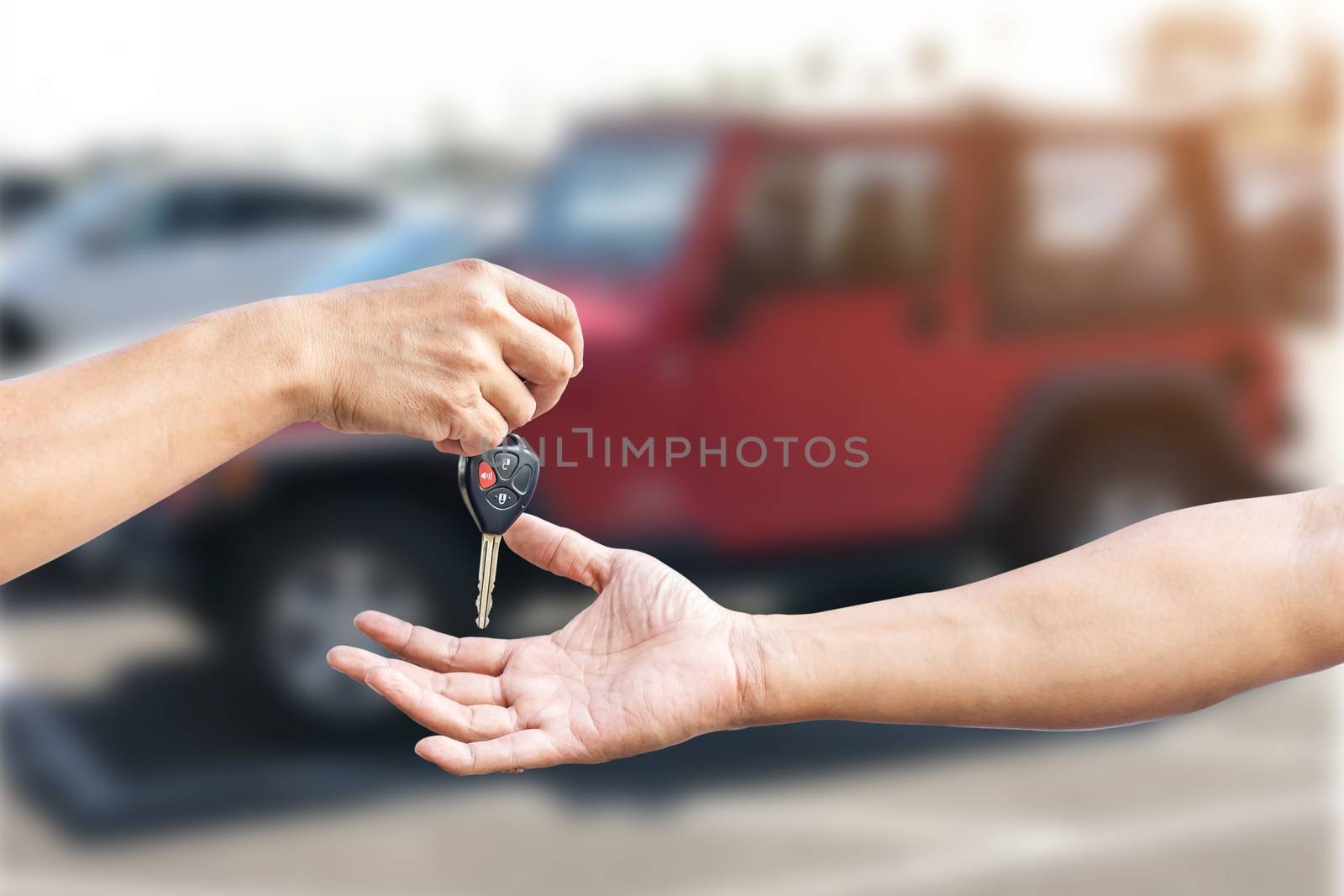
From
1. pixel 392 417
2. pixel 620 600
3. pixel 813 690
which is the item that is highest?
pixel 392 417

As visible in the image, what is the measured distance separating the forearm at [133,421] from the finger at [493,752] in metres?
0.31

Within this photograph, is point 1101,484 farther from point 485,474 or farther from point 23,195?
point 23,195

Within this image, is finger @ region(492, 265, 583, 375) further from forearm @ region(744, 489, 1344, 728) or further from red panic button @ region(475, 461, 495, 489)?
forearm @ region(744, 489, 1344, 728)

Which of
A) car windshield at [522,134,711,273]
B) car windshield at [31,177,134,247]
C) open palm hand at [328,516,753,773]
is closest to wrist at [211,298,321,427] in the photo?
open palm hand at [328,516,753,773]

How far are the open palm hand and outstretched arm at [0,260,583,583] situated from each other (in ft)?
0.68

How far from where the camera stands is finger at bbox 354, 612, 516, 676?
1.33 m

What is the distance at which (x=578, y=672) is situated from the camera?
133 centimetres

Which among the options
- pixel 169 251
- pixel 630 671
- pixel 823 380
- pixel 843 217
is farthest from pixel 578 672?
pixel 169 251

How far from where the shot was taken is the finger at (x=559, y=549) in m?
1.38

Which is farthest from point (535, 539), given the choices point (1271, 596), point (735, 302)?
point (735, 302)

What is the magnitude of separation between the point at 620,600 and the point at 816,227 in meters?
1.62

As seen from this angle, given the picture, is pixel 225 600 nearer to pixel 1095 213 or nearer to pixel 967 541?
pixel 967 541

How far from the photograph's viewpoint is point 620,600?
1379mm

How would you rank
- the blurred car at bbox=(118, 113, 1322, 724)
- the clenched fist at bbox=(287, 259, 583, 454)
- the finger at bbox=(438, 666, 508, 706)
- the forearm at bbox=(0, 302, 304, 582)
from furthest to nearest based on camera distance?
the blurred car at bbox=(118, 113, 1322, 724), the finger at bbox=(438, 666, 508, 706), the clenched fist at bbox=(287, 259, 583, 454), the forearm at bbox=(0, 302, 304, 582)
